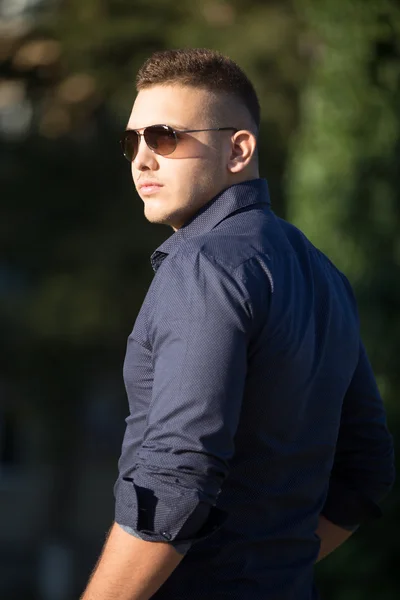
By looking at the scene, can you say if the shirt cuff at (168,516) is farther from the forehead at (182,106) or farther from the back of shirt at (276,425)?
the forehead at (182,106)

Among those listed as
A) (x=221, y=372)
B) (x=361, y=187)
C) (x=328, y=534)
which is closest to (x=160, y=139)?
(x=221, y=372)

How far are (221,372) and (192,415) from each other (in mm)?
84

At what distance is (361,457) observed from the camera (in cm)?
226

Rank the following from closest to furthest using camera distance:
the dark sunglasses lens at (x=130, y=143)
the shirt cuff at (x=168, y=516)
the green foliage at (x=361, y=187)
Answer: the shirt cuff at (x=168, y=516)
the dark sunglasses lens at (x=130, y=143)
the green foliage at (x=361, y=187)

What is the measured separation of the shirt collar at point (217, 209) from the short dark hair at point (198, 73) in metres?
0.20

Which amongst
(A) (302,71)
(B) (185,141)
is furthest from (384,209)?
(A) (302,71)

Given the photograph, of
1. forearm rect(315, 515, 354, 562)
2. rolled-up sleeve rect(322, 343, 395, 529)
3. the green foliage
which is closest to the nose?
rolled-up sleeve rect(322, 343, 395, 529)

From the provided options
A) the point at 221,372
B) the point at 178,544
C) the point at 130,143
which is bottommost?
the point at 178,544

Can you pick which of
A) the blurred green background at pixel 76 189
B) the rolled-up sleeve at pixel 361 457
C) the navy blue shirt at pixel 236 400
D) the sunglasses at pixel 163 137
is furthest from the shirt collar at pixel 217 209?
the blurred green background at pixel 76 189

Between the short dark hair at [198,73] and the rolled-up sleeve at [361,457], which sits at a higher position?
the short dark hair at [198,73]

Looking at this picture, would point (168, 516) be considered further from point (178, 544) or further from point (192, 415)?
point (192, 415)

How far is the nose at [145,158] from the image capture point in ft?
6.57

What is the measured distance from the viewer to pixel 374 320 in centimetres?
509

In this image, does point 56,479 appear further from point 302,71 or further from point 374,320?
point 374,320
